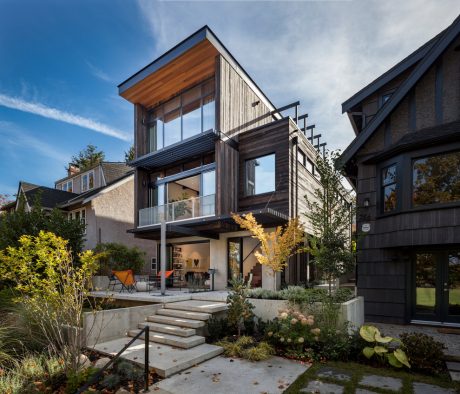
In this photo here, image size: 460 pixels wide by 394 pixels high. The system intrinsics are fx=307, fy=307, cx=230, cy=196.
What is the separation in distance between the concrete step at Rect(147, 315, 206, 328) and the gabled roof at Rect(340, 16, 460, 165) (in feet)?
21.5

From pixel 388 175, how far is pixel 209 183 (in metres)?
7.56

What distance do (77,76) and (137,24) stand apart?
5048 mm

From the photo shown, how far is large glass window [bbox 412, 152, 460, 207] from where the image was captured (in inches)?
340

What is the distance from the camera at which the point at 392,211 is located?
9570 millimetres

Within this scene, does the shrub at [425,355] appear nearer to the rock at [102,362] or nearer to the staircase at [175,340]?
the staircase at [175,340]

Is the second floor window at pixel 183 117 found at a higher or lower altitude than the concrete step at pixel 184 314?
higher

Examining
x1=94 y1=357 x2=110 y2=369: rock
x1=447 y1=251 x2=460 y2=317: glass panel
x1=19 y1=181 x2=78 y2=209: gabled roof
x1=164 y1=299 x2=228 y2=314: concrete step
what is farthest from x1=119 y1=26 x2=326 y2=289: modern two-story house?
A: x1=19 y1=181 x2=78 y2=209: gabled roof

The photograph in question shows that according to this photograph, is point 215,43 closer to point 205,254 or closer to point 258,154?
point 258,154

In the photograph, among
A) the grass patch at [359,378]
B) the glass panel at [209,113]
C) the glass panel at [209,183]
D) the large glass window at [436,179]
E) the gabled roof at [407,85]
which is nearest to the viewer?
the grass patch at [359,378]

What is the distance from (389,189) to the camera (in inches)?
393

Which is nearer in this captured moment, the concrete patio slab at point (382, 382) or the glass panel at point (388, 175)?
the concrete patio slab at point (382, 382)

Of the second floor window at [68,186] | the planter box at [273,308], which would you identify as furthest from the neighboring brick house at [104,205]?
the planter box at [273,308]

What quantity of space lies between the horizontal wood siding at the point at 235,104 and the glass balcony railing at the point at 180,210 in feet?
10.8

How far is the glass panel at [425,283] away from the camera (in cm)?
909
